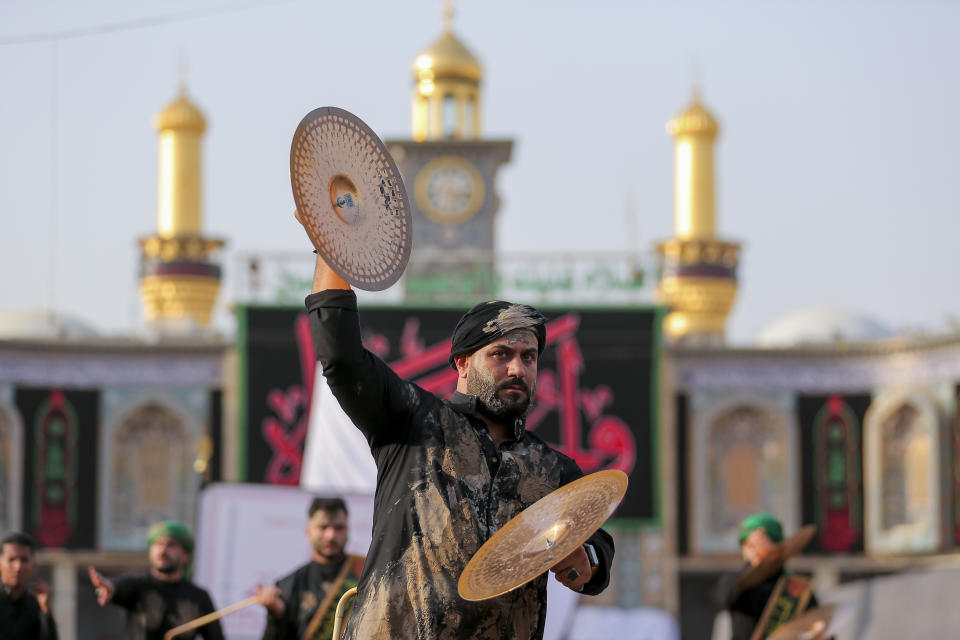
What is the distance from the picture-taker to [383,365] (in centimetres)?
389

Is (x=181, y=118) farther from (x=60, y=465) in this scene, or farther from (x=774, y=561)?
(x=774, y=561)

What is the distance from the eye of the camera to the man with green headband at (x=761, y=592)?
25.4 feet

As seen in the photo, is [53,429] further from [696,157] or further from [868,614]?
[868,614]

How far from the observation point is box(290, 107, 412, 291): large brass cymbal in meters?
3.81

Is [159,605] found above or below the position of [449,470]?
below

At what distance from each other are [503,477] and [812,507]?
65.3 feet

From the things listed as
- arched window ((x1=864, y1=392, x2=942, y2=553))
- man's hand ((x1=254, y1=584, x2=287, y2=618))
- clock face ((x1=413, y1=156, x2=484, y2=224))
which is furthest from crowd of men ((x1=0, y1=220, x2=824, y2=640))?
clock face ((x1=413, y1=156, x2=484, y2=224))

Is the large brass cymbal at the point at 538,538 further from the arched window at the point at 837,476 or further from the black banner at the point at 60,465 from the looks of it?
the black banner at the point at 60,465

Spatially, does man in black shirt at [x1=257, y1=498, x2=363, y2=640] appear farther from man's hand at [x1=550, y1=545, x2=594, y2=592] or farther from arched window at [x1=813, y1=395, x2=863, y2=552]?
arched window at [x1=813, y1=395, x2=863, y2=552]

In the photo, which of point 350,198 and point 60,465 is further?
point 60,465

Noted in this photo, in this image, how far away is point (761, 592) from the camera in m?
7.92

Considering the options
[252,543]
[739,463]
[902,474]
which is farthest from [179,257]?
[252,543]

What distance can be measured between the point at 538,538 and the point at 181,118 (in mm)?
23413

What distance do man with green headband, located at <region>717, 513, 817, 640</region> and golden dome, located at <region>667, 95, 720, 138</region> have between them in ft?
63.0
